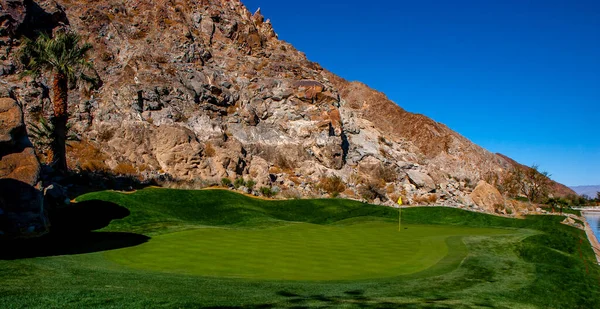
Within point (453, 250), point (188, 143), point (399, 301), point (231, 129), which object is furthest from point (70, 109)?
point (399, 301)

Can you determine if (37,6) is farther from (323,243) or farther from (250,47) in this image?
(323,243)

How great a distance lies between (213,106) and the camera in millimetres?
50781

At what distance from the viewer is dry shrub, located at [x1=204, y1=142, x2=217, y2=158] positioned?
4459 cm

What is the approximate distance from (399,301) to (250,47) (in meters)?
59.8

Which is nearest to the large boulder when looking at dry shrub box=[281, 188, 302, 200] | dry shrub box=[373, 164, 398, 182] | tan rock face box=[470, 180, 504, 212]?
dry shrub box=[281, 188, 302, 200]

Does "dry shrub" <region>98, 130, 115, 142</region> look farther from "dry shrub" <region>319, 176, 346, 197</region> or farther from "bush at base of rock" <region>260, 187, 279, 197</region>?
"dry shrub" <region>319, 176, 346, 197</region>

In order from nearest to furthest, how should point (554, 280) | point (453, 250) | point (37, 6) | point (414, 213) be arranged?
point (554, 280) → point (453, 250) → point (414, 213) → point (37, 6)

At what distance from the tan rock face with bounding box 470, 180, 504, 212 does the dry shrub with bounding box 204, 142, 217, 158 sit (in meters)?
30.4

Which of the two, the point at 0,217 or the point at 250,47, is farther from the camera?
the point at 250,47

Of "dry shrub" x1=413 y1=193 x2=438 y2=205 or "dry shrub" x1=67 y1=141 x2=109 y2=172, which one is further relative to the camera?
"dry shrub" x1=413 y1=193 x2=438 y2=205

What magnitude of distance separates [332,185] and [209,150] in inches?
559

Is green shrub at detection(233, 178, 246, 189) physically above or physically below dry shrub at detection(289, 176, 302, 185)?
below

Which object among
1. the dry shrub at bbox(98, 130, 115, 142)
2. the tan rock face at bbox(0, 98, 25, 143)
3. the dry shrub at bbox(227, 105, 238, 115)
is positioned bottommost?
the tan rock face at bbox(0, 98, 25, 143)

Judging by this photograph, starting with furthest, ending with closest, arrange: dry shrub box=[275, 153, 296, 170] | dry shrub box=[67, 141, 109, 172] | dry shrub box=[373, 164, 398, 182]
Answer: dry shrub box=[373, 164, 398, 182] < dry shrub box=[275, 153, 296, 170] < dry shrub box=[67, 141, 109, 172]
